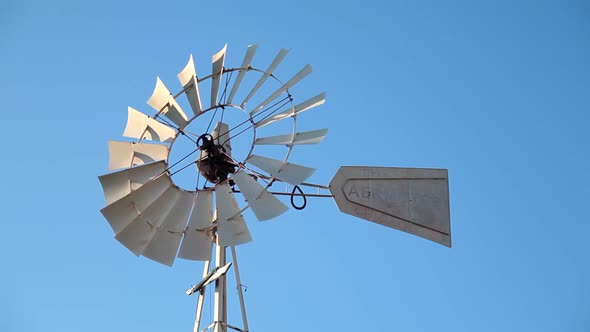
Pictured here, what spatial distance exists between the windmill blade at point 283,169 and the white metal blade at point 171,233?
0.82 metres

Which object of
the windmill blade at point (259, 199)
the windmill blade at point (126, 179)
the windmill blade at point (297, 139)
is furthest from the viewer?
the windmill blade at point (297, 139)

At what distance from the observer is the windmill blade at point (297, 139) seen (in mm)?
9922

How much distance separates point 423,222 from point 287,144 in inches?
71.3

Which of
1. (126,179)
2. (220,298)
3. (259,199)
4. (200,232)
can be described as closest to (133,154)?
(126,179)

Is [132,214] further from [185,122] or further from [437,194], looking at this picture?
[437,194]

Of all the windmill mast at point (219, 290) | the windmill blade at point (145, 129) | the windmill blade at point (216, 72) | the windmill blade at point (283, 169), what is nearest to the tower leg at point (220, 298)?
the windmill mast at point (219, 290)

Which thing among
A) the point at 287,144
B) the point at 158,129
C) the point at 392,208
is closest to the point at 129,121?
the point at 158,129

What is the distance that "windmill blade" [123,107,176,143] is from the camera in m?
10.1

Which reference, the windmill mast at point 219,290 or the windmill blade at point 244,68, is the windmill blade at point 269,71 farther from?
the windmill mast at point 219,290

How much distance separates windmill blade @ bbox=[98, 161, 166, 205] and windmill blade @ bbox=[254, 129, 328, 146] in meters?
1.19

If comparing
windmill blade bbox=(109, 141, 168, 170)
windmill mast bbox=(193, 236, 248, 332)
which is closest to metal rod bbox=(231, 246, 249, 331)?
windmill mast bbox=(193, 236, 248, 332)

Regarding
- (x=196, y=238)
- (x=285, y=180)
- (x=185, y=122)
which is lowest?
(x=196, y=238)

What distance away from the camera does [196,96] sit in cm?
1025

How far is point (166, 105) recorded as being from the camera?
10320 mm
